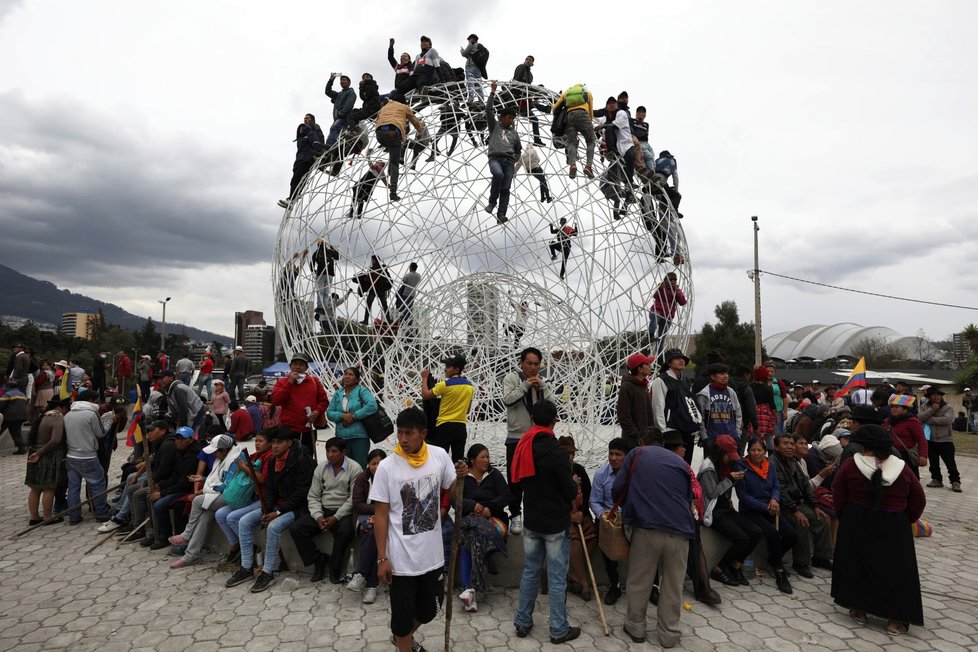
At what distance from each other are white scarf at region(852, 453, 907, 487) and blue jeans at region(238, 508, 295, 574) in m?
5.43

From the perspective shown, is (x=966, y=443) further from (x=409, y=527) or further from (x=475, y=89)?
(x=409, y=527)

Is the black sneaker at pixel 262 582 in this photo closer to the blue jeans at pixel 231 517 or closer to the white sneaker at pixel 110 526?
the blue jeans at pixel 231 517

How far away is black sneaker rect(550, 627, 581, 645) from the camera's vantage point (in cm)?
413

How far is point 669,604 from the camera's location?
4148 millimetres

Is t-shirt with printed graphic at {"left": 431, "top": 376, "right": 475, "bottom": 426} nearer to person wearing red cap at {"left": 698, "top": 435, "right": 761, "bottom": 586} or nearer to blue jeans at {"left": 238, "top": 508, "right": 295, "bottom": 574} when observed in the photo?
blue jeans at {"left": 238, "top": 508, "right": 295, "bottom": 574}

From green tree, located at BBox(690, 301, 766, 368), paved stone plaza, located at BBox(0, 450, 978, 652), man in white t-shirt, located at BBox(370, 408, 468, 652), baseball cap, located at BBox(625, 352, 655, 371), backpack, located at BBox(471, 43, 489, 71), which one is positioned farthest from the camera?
green tree, located at BBox(690, 301, 766, 368)

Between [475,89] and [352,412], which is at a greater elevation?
[475,89]

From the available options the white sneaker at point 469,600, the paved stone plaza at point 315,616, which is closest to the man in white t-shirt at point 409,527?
the paved stone plaza at point 315,616

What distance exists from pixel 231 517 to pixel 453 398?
8.83 feet

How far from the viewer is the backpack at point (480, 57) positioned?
30.7 ft

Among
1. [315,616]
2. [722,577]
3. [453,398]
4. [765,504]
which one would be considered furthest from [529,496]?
[765,504]

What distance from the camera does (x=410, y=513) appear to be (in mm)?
3469

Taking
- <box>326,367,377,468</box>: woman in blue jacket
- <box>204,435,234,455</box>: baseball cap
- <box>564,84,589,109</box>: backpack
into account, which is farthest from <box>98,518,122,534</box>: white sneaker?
<box>564,84,589,109</box>: backpack

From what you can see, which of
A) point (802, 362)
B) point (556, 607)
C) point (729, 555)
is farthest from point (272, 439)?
point (802, 362)
